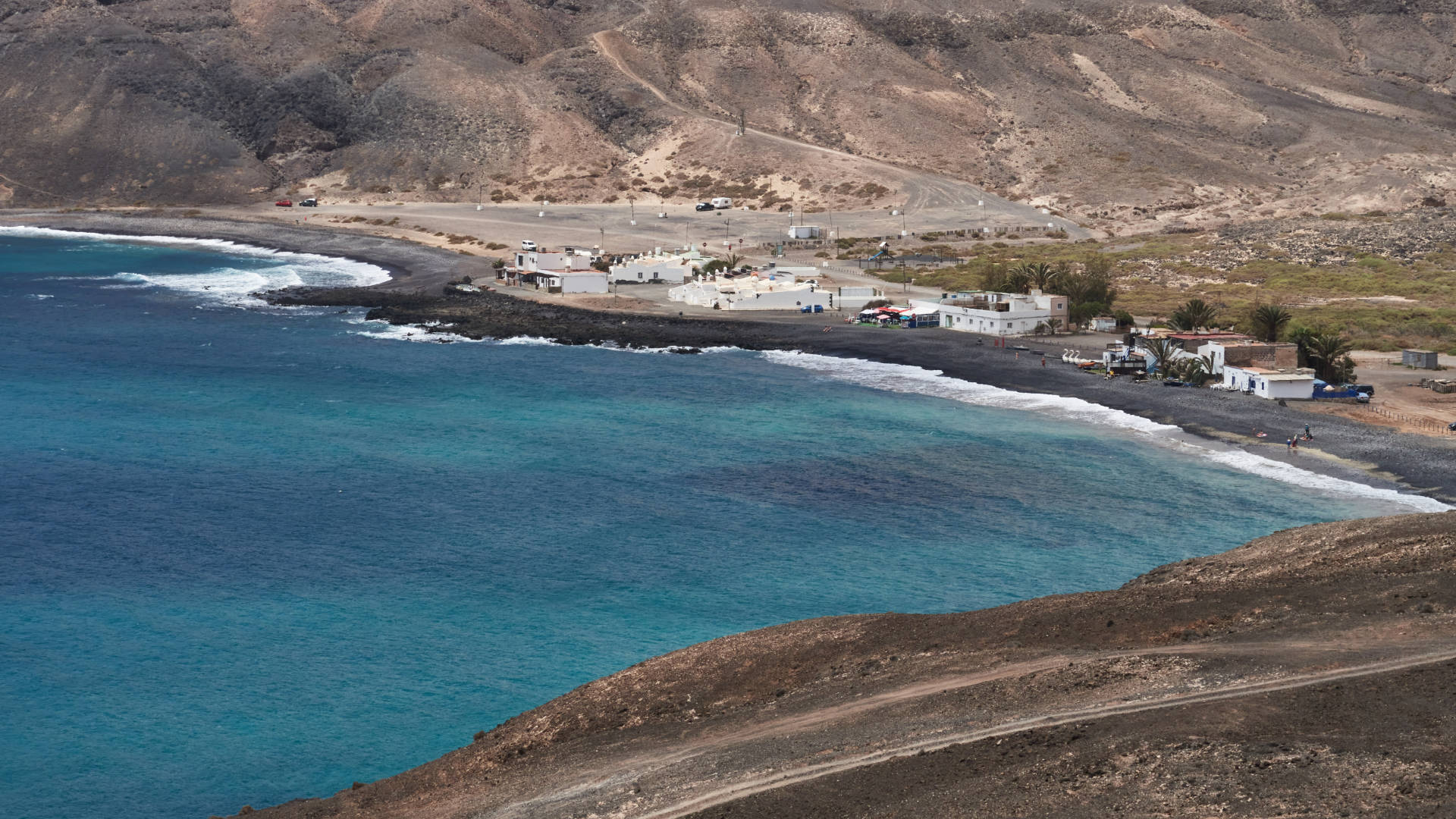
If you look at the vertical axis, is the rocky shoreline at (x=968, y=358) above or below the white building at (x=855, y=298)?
below

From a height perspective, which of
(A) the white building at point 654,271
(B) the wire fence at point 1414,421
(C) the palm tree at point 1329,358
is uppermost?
(A) the white building at point 654,271

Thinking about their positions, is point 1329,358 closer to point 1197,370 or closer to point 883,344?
point 1197,370

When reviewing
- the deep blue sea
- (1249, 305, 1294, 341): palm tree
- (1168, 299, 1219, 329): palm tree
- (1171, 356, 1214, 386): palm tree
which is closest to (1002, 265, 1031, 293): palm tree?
(1168, 299, 1219, 329): palm tree

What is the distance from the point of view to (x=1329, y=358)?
84250 millimetres

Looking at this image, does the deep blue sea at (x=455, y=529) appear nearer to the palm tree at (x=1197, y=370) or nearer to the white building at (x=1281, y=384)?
the palm tree at (x=1197, y=370)

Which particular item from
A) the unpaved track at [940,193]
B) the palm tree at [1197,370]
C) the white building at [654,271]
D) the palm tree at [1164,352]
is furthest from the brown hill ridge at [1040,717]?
the unpaved track at [940,193]

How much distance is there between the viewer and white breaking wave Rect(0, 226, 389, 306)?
5433 inches

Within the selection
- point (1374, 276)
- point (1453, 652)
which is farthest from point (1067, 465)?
point (1374, 276)

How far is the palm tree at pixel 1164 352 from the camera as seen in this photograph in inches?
3494

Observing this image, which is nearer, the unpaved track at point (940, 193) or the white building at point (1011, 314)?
the white building at point (1011, 314)

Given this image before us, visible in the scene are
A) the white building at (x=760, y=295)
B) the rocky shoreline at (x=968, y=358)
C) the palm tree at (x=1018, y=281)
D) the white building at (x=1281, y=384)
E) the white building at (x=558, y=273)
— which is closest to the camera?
the rocky shoreline at (x=968, y=358)

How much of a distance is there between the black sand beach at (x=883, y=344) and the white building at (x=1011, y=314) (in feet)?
4.92

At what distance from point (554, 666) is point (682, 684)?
884 centimetres

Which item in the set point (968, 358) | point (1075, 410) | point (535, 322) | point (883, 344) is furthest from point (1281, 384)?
point (535, 322)
